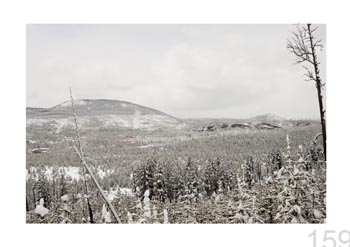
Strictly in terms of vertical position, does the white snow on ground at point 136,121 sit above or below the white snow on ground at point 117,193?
above

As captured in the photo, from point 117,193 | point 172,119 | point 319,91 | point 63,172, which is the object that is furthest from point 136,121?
point 319,91

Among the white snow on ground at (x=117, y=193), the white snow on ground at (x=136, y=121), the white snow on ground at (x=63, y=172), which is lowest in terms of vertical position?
the white snow on ground at (x=117, y=193)

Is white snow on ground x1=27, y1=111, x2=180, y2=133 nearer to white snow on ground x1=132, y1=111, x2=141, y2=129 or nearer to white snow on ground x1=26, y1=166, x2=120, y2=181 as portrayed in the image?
white snow on ground x1=132, y1=111, x2=141, y2=129

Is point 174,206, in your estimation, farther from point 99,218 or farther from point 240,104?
point 240,104

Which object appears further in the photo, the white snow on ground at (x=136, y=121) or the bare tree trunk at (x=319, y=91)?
the white snow on ground at (x=136, y=121)

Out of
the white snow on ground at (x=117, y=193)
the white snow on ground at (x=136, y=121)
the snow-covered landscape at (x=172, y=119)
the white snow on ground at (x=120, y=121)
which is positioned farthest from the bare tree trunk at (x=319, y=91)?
the white snow on ground at (x=117, y=193)

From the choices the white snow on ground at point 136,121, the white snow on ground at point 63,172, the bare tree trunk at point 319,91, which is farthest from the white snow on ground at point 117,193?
the bare tree trunk at point 319,91

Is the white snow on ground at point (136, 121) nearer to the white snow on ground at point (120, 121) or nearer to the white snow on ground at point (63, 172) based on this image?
the white snow on ground at point (120, 121)

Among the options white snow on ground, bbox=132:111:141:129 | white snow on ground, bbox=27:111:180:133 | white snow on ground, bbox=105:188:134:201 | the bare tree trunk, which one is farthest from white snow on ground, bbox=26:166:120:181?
the bare tree trunk

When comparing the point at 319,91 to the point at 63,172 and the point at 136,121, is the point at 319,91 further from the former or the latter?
the point at 63,172

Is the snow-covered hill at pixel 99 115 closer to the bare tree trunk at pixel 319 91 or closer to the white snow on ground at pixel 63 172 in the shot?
the white snow on ground at pixel 63 172

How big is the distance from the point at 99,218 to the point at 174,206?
645 mm
